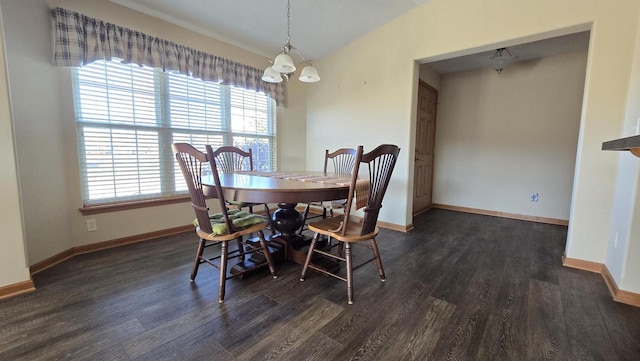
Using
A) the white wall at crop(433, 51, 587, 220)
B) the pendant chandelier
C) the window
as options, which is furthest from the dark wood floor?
the white wall at crop(433, 51, 587, 220)

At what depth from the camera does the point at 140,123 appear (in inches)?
110

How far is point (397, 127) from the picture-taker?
336cm

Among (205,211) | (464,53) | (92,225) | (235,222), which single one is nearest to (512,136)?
(464,53)

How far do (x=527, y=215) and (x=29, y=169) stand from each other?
5.71 m

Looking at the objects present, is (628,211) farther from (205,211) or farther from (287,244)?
(205,211)

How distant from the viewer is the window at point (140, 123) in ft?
8.19

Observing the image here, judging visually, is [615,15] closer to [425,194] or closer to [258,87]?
[425,194]

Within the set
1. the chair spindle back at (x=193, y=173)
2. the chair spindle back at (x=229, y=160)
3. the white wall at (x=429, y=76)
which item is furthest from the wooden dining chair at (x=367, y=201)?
the white wall at (x=429, y=76)

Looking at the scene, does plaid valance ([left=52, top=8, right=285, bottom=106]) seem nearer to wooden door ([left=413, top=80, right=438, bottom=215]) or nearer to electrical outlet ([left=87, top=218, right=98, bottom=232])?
electrical outlet ([left=87, top=218, right=98, bottom=232])

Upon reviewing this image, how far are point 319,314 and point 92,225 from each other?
2.37m

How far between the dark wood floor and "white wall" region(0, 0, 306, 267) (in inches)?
11.7

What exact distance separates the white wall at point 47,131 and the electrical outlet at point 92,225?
0.10 ft

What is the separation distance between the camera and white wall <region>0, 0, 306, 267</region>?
2.04m

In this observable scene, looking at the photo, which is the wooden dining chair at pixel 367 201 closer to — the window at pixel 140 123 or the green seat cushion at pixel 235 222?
the green seat cushion at pixel 235 222
